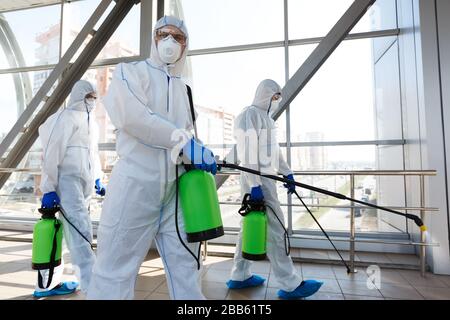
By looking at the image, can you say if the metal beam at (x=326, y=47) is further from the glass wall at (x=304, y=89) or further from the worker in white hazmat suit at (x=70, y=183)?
the worker in white hazmat suit at (x=70, y=183)

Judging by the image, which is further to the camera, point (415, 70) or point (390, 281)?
point (415, 70)

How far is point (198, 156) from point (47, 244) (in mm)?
1269

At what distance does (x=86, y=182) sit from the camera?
185 cm

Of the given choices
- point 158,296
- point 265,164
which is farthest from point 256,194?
point 158,296

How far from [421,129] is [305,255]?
1426 millimetres

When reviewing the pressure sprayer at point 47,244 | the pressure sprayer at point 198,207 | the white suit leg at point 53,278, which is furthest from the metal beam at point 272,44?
the pressure sprayer at point 198,207

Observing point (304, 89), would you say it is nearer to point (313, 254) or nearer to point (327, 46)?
point (327, 46)

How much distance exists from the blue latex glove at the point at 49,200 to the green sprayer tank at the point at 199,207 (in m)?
1.14

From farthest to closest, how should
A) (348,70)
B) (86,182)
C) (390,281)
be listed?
(348,70), (390,281), (86,182)

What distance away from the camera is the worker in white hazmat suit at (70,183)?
1.71 metres

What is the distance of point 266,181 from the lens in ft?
5.93

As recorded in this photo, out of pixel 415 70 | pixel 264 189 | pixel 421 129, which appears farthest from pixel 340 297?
pixel 415 70

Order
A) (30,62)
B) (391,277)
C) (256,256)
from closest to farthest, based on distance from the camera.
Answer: (256,256) → (391,277) → (30,62)
